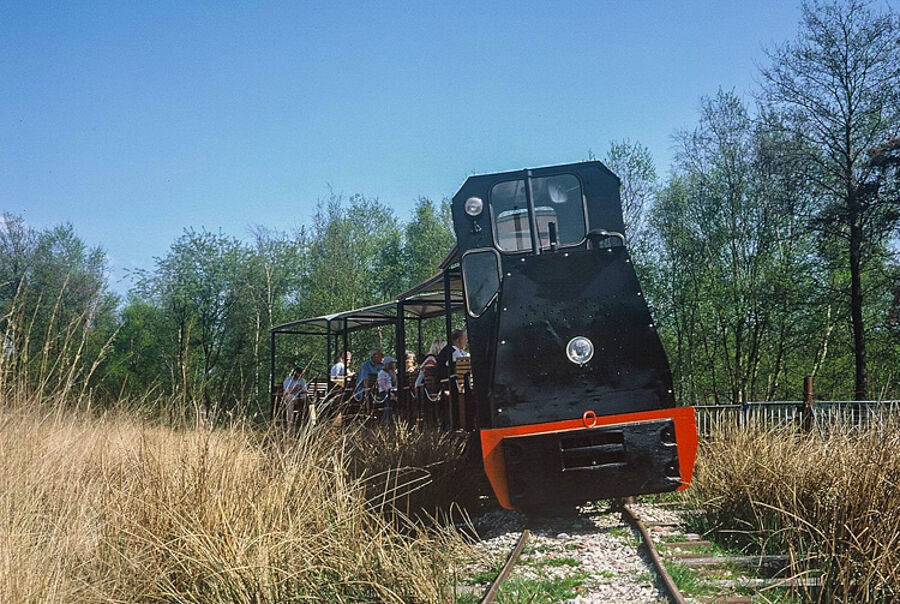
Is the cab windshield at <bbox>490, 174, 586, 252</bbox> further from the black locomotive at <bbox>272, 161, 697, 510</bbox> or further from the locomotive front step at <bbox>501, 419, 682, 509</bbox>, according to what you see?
the locomotive front step at <bbox>501, 419, 682, 509</bbox>

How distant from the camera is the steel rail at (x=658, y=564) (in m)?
4.91

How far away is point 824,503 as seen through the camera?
587 cm

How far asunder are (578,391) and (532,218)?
1.84 meters

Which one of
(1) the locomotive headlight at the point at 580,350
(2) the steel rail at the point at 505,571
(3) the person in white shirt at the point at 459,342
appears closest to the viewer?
(2) the steel rail at the point at 505,571

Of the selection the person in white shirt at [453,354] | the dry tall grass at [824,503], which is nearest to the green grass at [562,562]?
the dry tall grass at [824,503]

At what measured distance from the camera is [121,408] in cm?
730

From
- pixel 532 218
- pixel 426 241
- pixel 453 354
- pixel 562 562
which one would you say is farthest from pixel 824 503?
pixel 426 241

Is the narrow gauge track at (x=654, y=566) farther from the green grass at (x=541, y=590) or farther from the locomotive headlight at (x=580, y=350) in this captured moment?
the locomotive headlight at (x=580, y=350)

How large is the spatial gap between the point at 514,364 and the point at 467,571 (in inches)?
78.9

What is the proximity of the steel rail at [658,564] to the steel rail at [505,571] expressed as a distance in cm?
98

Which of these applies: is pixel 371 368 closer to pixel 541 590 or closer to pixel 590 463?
pixel 590 463

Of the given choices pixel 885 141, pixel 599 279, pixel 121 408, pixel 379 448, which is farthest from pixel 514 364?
pixel 885 141

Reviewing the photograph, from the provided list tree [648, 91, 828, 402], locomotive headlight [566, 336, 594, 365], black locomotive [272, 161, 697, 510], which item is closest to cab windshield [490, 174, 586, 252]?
black locomotive [272, 161, 697, 510]

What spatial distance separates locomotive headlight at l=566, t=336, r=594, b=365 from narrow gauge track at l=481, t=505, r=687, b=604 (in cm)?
153
